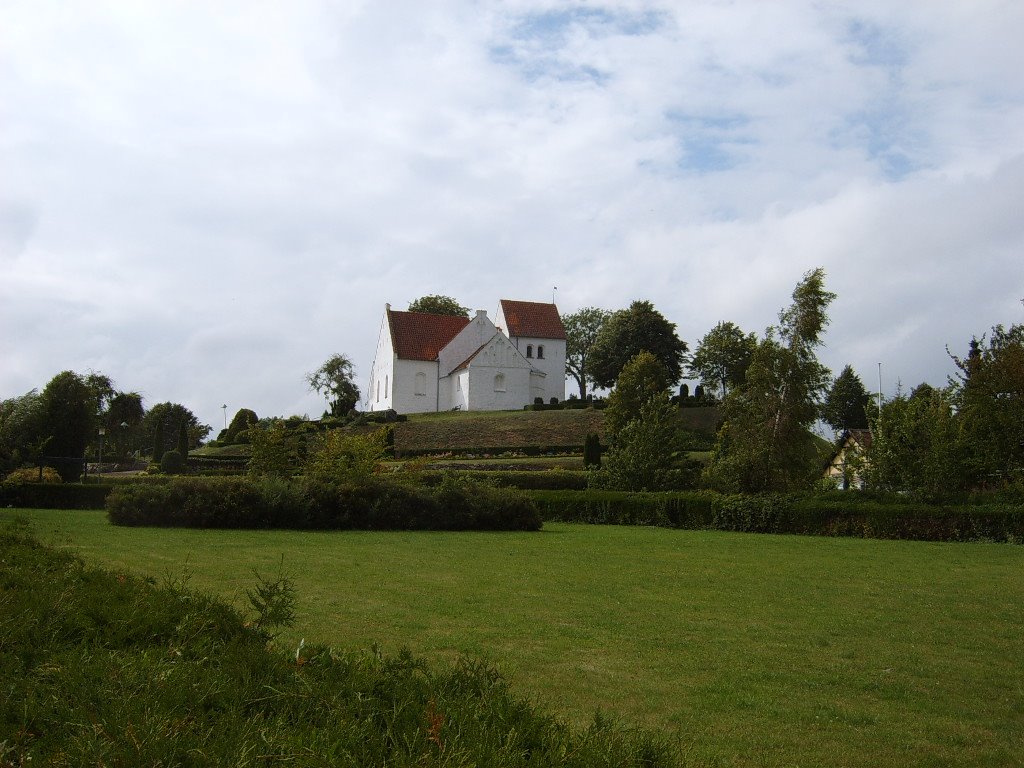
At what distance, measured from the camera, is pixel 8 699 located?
9.78ft

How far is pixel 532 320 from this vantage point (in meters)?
75.9

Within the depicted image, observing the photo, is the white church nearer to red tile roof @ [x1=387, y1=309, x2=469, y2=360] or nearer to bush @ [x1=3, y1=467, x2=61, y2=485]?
red tile roof @ [x1=387, y1=309, x2=469, y2=360]

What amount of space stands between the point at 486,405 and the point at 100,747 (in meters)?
65.0

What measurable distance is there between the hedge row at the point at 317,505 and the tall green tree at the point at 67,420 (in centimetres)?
1979

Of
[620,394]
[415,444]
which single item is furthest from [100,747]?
[415,444]

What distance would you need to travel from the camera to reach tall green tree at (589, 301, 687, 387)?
2940 inches

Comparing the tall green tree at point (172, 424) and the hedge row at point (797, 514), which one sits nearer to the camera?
the hedge row at point (797, 514)

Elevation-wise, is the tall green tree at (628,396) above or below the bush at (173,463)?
above

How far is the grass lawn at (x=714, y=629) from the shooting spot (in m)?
5.46

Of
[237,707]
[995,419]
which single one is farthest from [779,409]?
[237,707]

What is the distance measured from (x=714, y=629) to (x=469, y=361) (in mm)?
60078

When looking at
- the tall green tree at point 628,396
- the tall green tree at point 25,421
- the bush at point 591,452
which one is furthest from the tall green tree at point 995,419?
the tall green tree at point 25,421

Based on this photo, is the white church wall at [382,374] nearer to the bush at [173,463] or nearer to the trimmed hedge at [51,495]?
the bush at [173,463]

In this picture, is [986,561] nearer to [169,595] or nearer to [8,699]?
[169,595]
